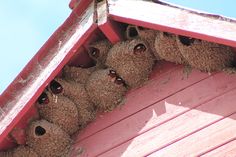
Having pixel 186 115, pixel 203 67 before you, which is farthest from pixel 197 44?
pixel 186 115

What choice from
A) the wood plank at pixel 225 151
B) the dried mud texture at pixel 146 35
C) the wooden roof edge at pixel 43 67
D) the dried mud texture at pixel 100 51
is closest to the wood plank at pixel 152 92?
the dried mud texture at pixel 146 35

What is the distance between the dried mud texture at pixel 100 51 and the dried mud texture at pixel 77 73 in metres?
0.08

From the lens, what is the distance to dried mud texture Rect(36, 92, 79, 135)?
737cm

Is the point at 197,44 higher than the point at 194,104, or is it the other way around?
the point at 197,44

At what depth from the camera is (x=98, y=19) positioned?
7273 millimetres

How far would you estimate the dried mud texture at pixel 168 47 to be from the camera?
7.08 meters

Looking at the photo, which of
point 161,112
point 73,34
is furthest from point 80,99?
point 161,112

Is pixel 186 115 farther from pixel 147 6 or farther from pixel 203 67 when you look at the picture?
pixel 147 6

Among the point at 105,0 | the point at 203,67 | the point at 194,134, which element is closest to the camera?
the point at 194,134

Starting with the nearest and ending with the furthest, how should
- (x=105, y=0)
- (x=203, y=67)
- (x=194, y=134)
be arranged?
(x=194, y=134), (x=203, y=67), (x=105, y=0)

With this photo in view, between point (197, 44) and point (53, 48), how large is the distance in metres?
1.24

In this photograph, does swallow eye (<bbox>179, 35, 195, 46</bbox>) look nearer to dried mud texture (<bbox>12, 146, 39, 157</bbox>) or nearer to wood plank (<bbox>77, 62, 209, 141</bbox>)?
wood plank (<bbox>77, 62, 209, 141</bbox>)

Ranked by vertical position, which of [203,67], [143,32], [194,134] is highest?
[143,32]

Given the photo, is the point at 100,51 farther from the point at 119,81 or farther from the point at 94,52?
the point at 119,81
